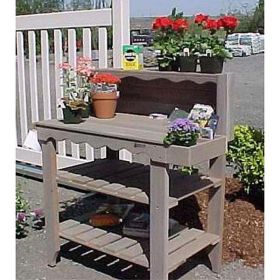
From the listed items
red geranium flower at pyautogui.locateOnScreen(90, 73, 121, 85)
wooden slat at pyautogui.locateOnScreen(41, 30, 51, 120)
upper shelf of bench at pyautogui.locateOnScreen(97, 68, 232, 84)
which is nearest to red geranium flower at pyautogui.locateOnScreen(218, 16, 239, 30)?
upper shelf of bench at pyautogui.locateOnScreen(97, 68, 232, 84)

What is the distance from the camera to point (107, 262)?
316 cm

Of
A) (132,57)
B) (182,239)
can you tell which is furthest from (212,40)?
(182,239)

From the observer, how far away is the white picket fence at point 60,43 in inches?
152

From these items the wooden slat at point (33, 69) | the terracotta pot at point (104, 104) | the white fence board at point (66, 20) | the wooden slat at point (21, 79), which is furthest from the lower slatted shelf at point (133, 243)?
the wooden slat at point (21, 79)

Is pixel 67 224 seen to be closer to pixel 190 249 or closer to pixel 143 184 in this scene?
pixel 143 184

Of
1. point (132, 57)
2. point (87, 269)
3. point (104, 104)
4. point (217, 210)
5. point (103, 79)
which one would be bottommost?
point (87, 269)

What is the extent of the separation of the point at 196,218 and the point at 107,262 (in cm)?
62

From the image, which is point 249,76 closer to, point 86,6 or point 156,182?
point 86,6

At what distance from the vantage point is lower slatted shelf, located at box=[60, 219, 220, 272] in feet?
8.79

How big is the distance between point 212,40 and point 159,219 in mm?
971

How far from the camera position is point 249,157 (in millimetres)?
3465

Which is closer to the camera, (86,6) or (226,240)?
(226,240)

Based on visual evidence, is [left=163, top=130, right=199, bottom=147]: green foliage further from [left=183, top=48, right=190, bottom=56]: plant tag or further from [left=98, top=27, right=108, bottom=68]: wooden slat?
[left=98, top=27, right=108, bottom=68]: wooden slat
